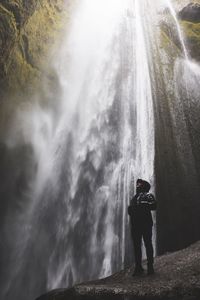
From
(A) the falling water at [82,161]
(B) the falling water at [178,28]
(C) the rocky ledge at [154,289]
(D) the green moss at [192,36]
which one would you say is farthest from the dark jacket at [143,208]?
(D) the green moss at [192,36]

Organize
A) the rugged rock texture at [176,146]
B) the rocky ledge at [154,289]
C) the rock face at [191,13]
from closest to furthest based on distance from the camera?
the rocky ledge at [154,289]
the rugged rock texture at [176,146]
the rock face at [191,13]

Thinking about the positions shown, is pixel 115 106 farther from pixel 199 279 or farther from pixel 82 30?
pixel 199 279

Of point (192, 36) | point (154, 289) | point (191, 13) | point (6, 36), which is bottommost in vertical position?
point (154, 289)

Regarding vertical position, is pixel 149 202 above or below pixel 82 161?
below

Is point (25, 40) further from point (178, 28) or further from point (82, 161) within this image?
point (178, 28)

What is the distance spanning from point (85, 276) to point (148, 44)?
52.0 feet

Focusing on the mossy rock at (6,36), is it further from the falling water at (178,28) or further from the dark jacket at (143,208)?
the falling water at (178,28)

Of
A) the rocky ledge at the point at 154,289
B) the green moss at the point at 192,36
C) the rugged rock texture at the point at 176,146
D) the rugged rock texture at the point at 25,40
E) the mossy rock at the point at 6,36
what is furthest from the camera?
the green moss at the point at 192,36

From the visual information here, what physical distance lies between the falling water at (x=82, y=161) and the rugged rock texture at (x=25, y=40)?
1163mm

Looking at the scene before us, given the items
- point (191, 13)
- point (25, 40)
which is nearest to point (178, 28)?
point (191, 13)

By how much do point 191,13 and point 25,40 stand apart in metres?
14.0

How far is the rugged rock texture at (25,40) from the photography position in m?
14.7

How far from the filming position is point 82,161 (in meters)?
16.4

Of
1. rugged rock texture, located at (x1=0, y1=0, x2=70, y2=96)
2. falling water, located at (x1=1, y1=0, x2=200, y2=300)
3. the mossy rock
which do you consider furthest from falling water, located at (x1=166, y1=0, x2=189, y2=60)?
the mossy rock
